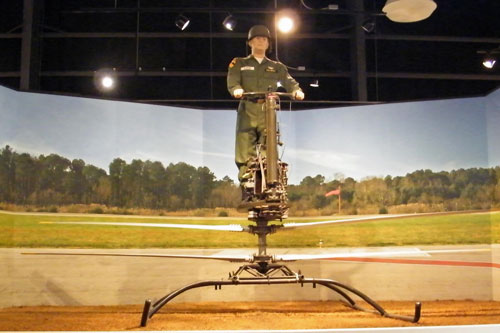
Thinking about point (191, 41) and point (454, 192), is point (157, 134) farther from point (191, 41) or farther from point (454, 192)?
point (454, 192)

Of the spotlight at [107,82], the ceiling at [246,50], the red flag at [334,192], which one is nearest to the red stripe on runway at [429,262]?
the red flag at [334,192]

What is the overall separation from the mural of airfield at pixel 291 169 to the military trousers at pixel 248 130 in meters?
1.70

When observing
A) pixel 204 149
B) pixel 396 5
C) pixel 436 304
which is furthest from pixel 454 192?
pixel 204 149

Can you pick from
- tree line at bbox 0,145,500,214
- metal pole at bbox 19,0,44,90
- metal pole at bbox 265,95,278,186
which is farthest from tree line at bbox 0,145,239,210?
metal pole at bbox 265,95,278,186

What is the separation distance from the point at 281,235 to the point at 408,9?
3194 millimetres

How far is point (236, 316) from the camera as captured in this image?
14.0ft

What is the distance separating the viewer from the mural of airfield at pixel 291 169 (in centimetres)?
541

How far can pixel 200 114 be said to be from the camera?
5.82 metres

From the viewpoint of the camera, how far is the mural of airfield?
5410mm

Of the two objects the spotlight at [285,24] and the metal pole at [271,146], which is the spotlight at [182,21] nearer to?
the spotlight at [285,24]

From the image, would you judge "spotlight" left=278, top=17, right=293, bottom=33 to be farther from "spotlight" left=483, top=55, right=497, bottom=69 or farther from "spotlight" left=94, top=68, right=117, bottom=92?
"spotlight" left=483, top=55, right=497, bottom=69

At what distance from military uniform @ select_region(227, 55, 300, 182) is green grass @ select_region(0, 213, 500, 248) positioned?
1986 millimetres

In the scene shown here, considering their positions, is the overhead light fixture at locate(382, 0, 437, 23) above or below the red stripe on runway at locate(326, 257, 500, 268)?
above

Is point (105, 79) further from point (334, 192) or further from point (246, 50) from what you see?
point (334, 192)
